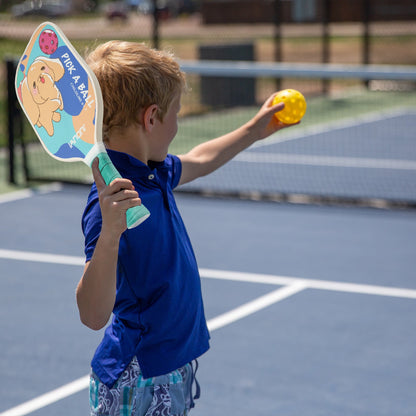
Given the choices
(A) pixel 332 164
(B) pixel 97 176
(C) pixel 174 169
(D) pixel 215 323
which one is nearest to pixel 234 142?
(C) pixel 174 169

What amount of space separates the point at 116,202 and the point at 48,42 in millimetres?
506

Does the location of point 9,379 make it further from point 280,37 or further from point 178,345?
point 280,37

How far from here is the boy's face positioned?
2.26m

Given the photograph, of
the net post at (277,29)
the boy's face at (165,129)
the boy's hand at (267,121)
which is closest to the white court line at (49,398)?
the boy's hand at (267,121)

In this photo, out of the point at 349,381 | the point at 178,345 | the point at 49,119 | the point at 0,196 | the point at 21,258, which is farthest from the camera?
the point at 0,196

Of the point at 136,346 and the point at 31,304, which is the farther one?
the point at 31,304

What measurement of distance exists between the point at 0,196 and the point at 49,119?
6.70 m

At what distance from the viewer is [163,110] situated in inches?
87.9

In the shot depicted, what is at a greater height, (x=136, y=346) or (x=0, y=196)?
(x=136, y=346)

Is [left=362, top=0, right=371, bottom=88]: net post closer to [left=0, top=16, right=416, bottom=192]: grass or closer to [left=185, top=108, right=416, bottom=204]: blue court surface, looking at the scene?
[left=0, top=16, right=416, bottom=192]: grass

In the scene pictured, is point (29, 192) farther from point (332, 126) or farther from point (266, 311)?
point (332, 126)

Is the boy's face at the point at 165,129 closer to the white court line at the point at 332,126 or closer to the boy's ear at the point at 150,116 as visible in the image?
the boy's ear at the point at 150,116

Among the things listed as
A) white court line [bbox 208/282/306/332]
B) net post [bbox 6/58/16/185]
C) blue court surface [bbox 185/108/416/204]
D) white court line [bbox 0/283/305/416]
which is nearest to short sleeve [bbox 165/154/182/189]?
white court line [bbox 0/283/305/416]

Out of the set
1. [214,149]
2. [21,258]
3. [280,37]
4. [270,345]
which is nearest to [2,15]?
[280,37]
